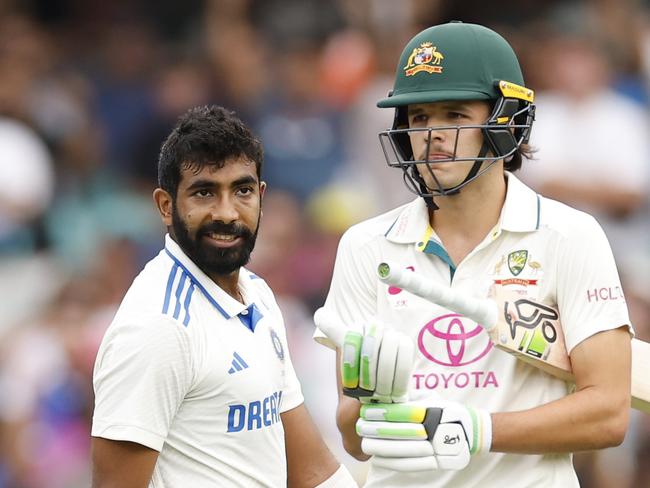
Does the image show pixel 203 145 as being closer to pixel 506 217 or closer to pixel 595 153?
pixel 506 217

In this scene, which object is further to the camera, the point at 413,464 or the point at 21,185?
the point at 21,185

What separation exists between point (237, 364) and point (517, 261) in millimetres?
817

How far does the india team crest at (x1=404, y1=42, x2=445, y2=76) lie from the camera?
3.66 metres

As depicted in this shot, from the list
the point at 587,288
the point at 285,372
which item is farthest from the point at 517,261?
the point at 285,372

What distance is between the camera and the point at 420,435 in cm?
330

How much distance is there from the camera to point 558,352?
11.5 ft

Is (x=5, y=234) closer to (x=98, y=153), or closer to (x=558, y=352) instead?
(x=98, y=153)

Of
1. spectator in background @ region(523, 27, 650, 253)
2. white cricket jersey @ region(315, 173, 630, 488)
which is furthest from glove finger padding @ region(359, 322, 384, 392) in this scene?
spectator in background @ region(523, 27, 650, 253)

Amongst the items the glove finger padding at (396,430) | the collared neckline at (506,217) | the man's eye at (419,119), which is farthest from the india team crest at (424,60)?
the glove finger padding at (396,430)

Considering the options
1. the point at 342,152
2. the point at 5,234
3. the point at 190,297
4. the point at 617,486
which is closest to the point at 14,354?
the point at 5,234

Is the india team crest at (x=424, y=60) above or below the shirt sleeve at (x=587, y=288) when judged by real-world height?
above

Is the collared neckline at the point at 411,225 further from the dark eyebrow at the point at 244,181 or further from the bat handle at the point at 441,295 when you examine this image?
the dark eyebrow at the point at 244,181

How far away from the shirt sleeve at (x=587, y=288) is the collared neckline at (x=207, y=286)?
849 millimetres

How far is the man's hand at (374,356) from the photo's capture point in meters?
3.19
